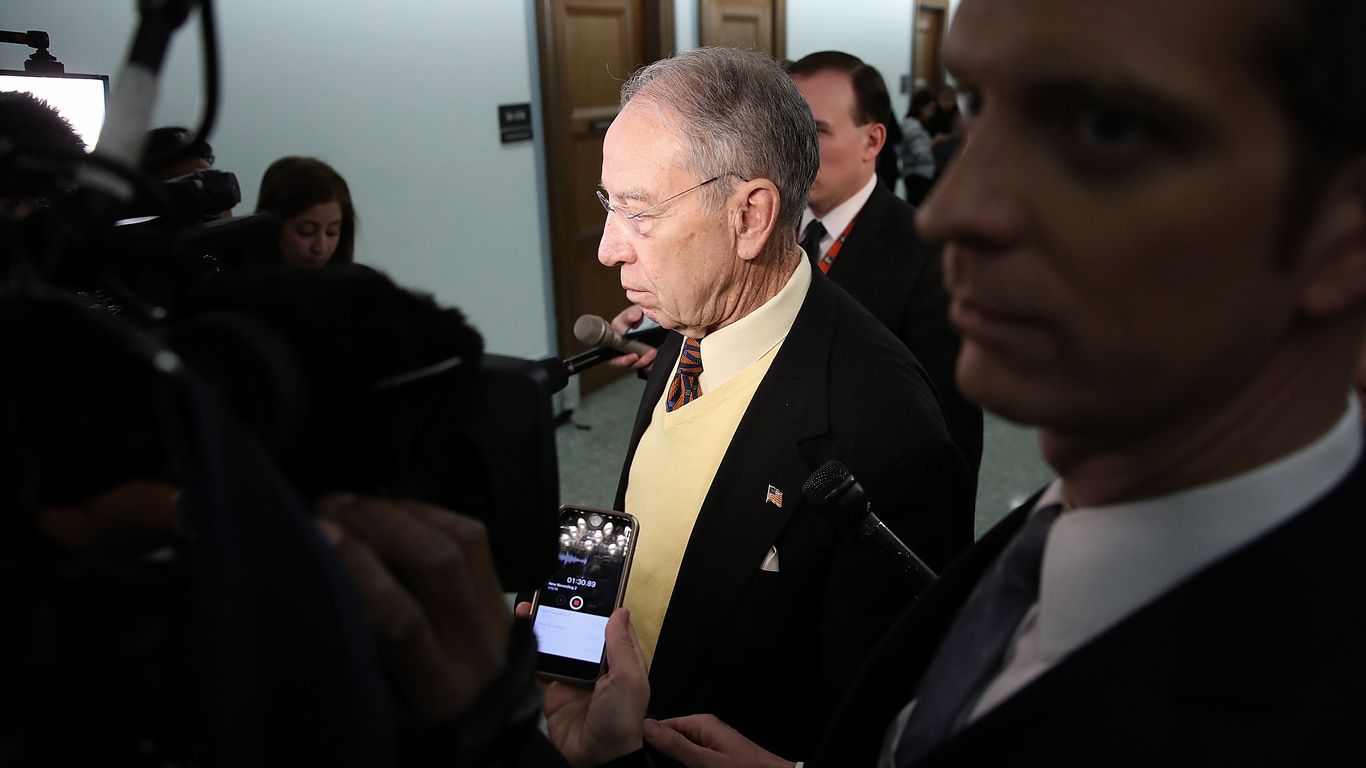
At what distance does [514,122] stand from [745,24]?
2066mm

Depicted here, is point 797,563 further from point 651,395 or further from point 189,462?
point 189,462

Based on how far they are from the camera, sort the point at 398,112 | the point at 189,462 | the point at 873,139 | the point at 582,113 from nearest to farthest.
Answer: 1. the point at 189,462
2. the point at 873,139
3. the point at 398,112
4. the point at 582,113

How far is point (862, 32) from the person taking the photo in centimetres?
723

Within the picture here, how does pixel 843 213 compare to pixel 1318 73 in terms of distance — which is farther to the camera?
pixel 843 213

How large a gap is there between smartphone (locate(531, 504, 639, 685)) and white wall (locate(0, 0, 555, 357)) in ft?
4.34

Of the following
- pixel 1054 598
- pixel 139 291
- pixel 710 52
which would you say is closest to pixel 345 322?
pixel 139 291

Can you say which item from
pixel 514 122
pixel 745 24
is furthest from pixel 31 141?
pixel 745 24

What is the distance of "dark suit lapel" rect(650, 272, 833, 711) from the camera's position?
1115mm

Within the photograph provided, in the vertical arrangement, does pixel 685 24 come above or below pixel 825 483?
above

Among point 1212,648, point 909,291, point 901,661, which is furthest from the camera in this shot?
point 909,291

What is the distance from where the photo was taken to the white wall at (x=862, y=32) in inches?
241

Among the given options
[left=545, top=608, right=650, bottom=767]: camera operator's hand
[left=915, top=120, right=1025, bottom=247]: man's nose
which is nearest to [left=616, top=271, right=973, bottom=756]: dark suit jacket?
[left=545, top=608, right=650, bottom=767]: camera operator's hand

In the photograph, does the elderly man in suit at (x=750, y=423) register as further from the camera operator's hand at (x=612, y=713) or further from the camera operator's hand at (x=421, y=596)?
the camera operator's hand at (x=421, y=596)

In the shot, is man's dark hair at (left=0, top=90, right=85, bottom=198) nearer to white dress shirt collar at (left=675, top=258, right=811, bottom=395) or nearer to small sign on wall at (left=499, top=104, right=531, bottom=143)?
white dress shirt collar at (left=675, top=258, right=811, bottom=395)
